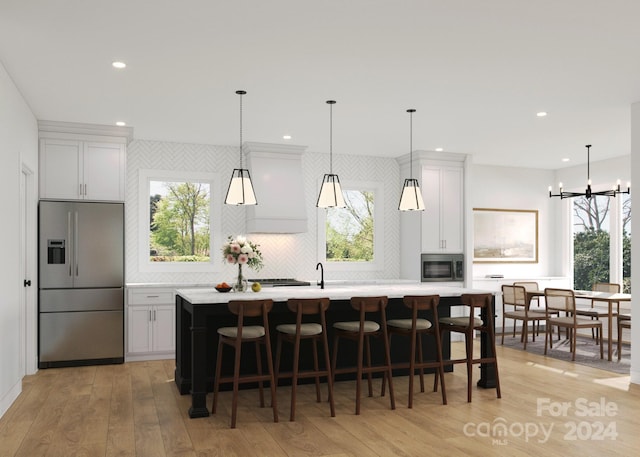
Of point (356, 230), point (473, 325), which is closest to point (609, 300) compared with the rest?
point (473, 325)

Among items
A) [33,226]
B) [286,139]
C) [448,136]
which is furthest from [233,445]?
[448,136]

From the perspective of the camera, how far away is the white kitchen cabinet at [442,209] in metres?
8.38

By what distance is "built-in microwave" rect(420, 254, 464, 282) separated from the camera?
8.36 metres

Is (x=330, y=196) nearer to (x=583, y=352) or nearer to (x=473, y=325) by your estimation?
(x=473, y=325)

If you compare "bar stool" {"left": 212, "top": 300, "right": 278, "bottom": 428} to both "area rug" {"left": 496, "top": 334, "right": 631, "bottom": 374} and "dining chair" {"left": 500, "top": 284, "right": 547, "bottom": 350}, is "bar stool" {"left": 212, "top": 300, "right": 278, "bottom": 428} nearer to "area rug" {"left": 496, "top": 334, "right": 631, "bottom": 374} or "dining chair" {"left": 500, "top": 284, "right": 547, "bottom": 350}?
"area rug" {"left": 496, "top": 334, "right": 631, "bottom": 374}

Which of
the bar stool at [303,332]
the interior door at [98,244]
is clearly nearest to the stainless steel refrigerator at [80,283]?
the interior door at [98,244]

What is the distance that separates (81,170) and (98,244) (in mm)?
891

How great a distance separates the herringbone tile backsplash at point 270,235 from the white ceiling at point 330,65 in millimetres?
571

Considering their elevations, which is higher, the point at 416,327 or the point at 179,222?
the point at 179,222

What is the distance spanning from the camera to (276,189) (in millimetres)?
7637

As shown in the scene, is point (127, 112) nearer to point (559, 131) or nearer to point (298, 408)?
point (298, 408)

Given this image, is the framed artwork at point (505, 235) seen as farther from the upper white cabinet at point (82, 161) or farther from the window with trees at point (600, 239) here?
the upper white cabinet at point (82, 161)

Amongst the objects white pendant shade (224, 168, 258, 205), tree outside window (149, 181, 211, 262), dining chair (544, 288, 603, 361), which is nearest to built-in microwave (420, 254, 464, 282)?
dining chair (544, 288, 603, 361)

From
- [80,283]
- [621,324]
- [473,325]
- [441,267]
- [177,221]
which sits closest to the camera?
[473,325]
